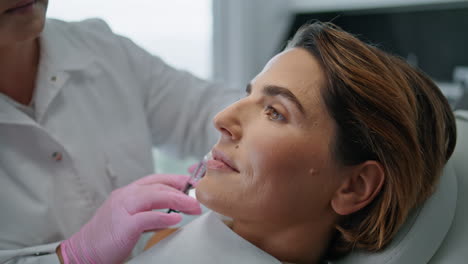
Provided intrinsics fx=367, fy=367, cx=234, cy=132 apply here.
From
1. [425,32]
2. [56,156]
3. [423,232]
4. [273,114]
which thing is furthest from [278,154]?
[425,32]

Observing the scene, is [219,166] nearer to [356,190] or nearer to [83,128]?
[356,190]

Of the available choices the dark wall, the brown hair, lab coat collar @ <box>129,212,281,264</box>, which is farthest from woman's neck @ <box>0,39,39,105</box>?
the dark wall

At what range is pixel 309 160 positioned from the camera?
0.82 m

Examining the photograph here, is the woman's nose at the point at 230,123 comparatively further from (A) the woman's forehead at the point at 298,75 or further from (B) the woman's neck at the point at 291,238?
(B) the woman's neck at the point at 291,238

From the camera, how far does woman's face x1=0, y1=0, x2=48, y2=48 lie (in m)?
0.87

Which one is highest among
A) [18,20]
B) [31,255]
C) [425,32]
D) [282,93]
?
[18,20]

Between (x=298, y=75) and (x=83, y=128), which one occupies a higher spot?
(x=298, y=75)

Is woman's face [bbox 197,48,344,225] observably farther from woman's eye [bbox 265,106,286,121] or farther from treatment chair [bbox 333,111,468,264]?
treatment chair [bbox 333,111,468,264]

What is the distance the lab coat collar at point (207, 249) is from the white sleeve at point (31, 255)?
0.66 feet

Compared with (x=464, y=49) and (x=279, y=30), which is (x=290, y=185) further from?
(x=279, y=30)

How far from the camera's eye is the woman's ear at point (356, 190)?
0.82 meters

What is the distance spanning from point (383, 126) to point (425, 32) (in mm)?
1930

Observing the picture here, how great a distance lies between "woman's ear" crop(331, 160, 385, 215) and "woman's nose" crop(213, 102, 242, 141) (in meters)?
0.27

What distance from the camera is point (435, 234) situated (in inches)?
31.8
